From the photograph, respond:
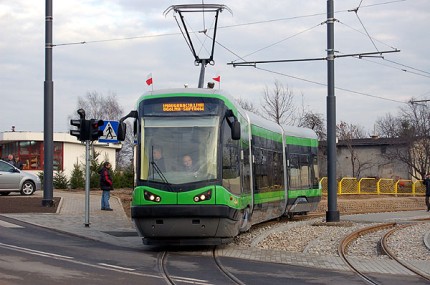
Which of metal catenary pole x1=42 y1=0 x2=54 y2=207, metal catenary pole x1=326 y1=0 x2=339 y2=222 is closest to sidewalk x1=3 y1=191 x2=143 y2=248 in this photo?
metal catenary pole x1=42 y1=0 x2=54 y2=207

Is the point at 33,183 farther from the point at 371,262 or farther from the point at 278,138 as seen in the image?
the point at 371,262

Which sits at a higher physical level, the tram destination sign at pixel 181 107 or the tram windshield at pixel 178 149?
the tram destination sign at pixel 181 107

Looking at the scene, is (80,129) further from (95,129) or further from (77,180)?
(77,180)

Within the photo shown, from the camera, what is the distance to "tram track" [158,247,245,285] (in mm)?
11359

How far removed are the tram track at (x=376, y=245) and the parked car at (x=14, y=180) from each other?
44.6 ft

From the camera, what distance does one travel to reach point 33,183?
28.8 meters

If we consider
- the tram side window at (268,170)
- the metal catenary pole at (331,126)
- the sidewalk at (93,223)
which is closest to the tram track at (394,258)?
the metal catenary pole at (331,126)

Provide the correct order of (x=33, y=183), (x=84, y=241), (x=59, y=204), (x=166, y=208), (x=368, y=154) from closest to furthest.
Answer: (x=166, y=208)
(x=84, y=241)
(x=59, y=204)
(x=33, y=183)
(x=368, y=154)

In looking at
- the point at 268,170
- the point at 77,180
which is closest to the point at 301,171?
the point at 268,170

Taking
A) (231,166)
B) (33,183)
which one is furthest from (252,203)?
(33,183)

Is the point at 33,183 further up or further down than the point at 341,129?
further down

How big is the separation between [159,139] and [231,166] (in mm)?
1635

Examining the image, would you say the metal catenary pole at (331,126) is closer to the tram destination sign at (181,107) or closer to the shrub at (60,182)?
the tram destination sign at (181,107)

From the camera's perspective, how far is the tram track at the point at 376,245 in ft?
41.5
